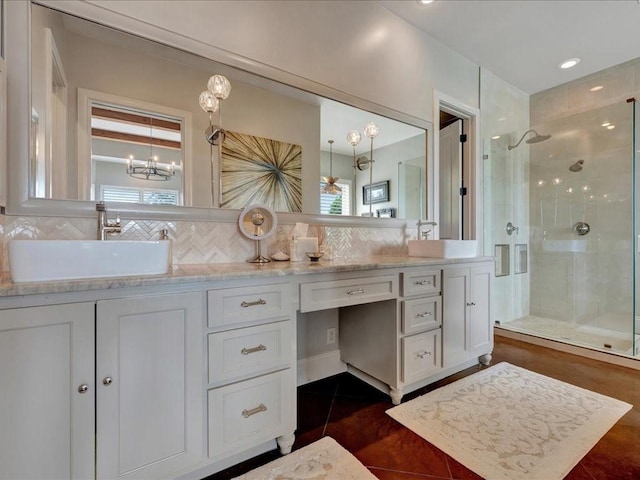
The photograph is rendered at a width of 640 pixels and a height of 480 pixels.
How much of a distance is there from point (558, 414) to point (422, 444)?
87 centimetres

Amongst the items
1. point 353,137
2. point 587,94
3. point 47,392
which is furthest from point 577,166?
point 47,392

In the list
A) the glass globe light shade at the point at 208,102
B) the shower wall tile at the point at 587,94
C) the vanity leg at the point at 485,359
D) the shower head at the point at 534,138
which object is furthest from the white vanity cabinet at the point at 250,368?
the shower wall tile at the point at 587,94

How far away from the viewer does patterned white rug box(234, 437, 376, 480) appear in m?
1.23

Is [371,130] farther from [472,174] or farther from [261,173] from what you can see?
[472,174]

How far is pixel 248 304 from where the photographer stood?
1.23m

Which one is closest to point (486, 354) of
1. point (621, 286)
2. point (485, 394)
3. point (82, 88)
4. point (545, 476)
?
point (485, 394)

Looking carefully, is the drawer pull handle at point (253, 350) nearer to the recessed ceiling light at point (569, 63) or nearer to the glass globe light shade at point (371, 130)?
the glass globe light shade at point (371, 130)

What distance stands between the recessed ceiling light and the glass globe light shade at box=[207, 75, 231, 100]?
3361 millimetres

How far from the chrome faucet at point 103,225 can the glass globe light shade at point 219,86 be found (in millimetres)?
857

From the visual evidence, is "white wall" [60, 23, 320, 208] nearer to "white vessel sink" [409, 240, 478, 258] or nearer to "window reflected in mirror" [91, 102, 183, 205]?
"window reflected in mirror" [91, 102, 183, 205]

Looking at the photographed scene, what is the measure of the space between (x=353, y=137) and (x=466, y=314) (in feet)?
5.08

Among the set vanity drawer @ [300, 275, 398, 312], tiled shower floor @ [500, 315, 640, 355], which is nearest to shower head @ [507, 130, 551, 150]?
tiled shower floor @ [500, 315, 640, 355]

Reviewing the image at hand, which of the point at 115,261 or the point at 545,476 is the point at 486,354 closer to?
the point at 545,476

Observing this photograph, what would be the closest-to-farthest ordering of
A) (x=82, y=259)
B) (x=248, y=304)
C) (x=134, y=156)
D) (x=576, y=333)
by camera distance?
(x=82, y=259), (x=248, y=304), (x=134, y=156), (x=576, y=333)
